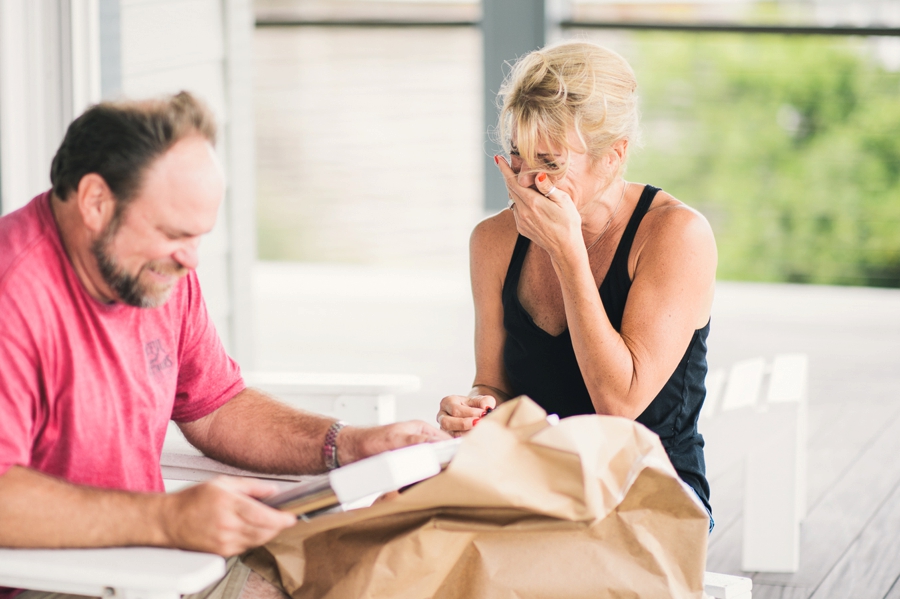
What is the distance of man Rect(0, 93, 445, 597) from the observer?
1.12 meters

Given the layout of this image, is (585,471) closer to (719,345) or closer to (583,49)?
(583,49)

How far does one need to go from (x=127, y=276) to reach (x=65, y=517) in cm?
30

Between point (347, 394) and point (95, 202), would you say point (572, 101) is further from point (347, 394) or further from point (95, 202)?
point (95, 202)

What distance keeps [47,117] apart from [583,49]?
4.82ft

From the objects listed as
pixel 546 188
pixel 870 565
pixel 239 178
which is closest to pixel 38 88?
pixel 239 178

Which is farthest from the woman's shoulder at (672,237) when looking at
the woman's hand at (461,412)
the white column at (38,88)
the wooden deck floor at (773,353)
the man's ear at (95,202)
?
the white column at (38,88)

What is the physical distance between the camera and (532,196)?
67.7 inches

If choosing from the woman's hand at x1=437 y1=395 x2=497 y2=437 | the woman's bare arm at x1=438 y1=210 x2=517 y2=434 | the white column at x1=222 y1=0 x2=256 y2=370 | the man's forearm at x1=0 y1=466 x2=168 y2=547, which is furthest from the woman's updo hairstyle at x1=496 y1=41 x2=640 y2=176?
the white column at x1=222 y1=0 x2=256 y2=370

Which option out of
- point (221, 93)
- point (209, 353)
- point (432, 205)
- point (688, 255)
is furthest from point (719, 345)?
point (209, 353)

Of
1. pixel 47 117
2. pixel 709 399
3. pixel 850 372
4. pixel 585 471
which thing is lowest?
pixel 850 372

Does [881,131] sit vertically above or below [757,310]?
above

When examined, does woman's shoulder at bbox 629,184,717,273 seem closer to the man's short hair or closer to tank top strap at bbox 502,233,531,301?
tank top strap at bbox 502,233,531,301

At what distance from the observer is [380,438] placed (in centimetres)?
148

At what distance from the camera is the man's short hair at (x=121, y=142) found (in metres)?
1.21
